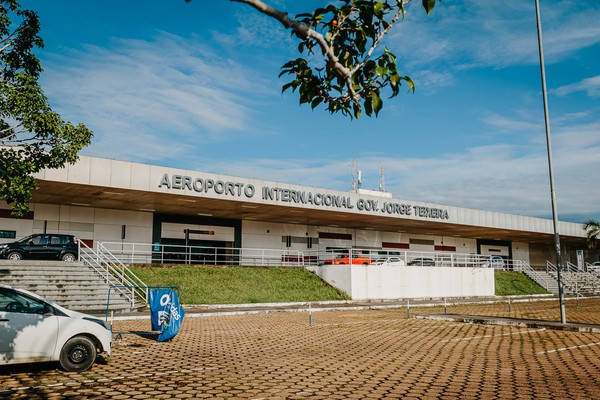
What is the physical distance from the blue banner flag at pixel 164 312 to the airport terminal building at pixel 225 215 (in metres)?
14.9

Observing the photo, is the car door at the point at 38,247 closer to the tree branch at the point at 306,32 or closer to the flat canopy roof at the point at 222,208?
the flat canopy roof at the point at 222,208

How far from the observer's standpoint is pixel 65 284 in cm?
2153

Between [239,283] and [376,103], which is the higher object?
[376,103]

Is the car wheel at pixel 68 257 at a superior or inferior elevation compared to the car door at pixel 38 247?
inferior

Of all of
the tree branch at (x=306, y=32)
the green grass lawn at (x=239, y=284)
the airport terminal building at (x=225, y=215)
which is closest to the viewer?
the tree branch at (x=306, y=32)

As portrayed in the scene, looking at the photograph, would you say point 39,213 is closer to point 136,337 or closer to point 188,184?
point 188,184

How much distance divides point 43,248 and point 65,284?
191 inches

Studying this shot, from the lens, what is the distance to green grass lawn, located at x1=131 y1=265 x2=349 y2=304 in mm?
24938

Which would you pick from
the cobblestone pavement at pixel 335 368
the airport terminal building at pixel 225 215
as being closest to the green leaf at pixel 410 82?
the cobblestone pavement at pixel 335 368

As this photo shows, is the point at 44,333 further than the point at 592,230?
No

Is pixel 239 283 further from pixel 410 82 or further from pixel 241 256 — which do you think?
pixel 410 82

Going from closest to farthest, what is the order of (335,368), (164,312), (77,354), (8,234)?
(77,354) < (335,368) < (164,312) < (8,234)

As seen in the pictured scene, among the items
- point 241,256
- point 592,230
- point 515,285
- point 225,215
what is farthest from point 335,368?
point 592,230

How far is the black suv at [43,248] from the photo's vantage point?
25.0 meters
